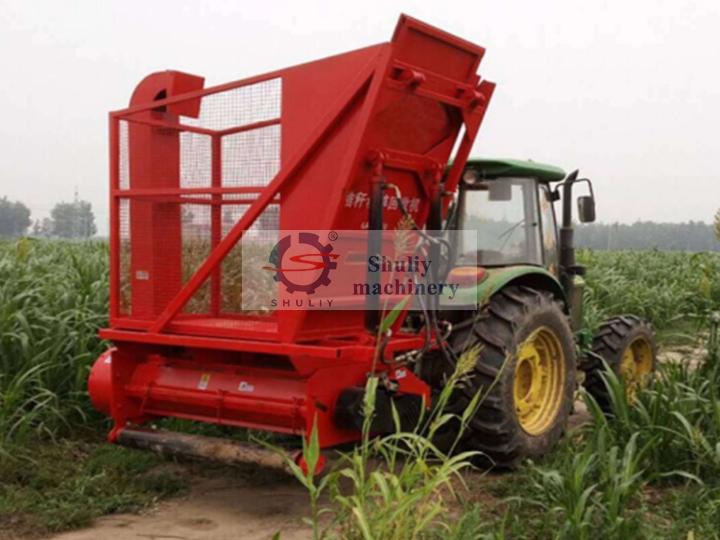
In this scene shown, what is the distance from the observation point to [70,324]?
17.9 feet

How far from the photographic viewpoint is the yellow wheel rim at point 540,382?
4770mm

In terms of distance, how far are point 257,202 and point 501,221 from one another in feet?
6.29

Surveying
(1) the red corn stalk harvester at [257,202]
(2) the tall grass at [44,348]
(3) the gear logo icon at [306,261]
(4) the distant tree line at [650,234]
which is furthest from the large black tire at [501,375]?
(4) the distant tree line at [650,234]

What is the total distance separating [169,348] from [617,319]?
134 inches

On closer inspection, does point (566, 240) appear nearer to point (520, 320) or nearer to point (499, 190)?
point (499, 190)

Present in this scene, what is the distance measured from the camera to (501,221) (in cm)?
520

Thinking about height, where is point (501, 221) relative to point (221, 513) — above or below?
above

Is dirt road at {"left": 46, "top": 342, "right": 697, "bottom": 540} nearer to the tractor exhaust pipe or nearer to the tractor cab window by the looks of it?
the tractor cab window

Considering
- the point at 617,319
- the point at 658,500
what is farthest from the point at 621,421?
the point at 617,319

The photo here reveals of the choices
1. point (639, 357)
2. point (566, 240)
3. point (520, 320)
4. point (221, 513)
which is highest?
point (566, 240)

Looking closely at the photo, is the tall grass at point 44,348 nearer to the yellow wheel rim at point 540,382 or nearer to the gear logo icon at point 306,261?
the gear logo icon at point 306,261

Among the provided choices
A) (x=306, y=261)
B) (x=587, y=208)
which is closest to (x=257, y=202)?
(x=306, y=261)

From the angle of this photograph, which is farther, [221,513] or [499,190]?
[499,190]

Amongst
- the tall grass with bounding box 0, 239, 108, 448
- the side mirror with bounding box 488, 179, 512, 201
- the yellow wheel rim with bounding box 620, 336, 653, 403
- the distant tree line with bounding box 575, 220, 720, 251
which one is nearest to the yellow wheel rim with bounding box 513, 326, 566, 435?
the side mirror with bounding box 488, 179, 512, 201
